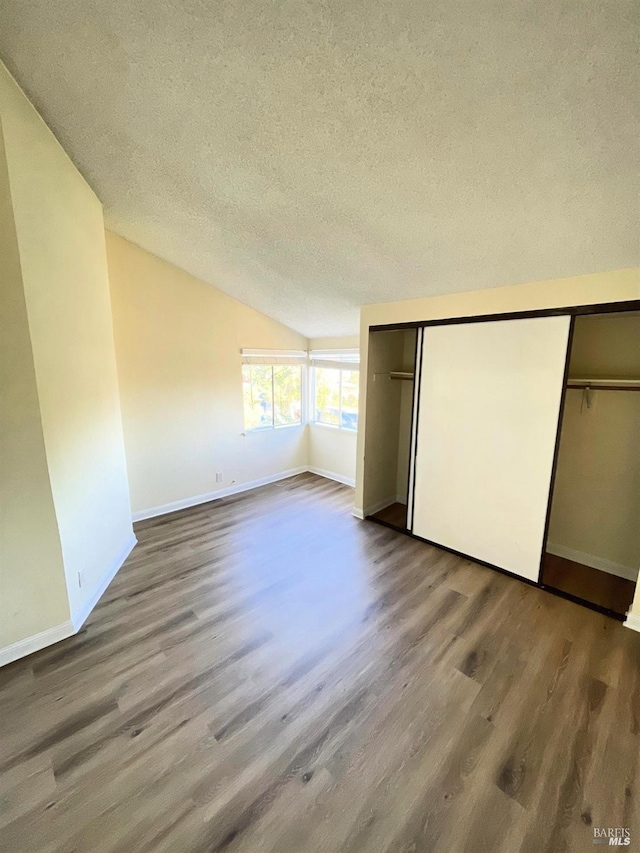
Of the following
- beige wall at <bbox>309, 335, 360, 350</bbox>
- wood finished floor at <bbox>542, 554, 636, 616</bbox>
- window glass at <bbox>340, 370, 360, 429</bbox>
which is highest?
beige wall at <bbox>309, 335, 360, 350</bbox>

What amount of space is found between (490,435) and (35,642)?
341 centimetres

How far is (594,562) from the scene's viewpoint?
2936 millimetres

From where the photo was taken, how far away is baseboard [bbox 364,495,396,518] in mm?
3955

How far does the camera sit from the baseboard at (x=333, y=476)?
4965 millimetres

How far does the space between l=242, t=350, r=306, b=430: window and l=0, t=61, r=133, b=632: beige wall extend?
1824 millimetres

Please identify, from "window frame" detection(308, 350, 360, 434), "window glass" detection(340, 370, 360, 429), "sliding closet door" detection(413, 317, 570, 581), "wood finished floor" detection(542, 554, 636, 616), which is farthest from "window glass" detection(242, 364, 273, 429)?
"wood finished floor" detection(542, 554, 636, 616)

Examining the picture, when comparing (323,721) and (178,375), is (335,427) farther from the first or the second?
(323,721)

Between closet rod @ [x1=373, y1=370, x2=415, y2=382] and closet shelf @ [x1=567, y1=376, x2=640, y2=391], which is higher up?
closet rod @ [x1=373, y1=370, x2=415, y2=382]

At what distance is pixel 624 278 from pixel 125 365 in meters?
4.13

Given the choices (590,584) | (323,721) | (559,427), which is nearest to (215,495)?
(323,721)

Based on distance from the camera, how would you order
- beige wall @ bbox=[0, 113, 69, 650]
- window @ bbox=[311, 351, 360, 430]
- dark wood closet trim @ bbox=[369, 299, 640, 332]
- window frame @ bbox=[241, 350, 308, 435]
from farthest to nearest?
1. window @ bbox=[311, 351, 360, 430]
2. window frame @ bbox=[241, 350, 308, 435]
3. dark wood closet trim @ bbox=[369, 299, 640, 332]
4. beige wall @ bbox=[0, 113, 69, 650]

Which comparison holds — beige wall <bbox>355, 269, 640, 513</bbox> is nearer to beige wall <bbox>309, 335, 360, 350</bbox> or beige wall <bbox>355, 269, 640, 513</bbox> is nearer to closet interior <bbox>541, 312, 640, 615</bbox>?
closet interior <bbox>541, 312, 640, 615</bbox>

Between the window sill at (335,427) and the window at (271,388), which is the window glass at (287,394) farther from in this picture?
the window sill at (335,427)

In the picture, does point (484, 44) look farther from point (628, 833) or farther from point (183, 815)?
point (183, 815)
